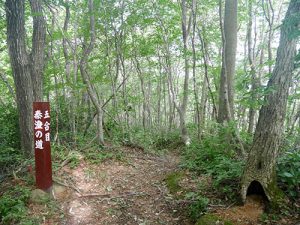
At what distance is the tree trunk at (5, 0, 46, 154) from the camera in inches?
243

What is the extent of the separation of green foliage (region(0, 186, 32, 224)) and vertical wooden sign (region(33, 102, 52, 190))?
355mm

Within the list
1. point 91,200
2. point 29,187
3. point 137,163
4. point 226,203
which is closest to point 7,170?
point 29,187

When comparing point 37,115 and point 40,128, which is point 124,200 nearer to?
point 40,128

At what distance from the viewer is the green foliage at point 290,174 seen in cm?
427

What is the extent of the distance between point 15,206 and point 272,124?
4.74 meters

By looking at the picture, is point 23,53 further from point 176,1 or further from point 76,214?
point 176,1

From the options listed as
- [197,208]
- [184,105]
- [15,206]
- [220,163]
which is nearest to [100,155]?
[15,206]

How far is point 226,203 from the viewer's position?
4.44m

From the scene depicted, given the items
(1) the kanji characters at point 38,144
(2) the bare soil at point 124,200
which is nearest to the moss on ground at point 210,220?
(2) the bare soil at point 124,200

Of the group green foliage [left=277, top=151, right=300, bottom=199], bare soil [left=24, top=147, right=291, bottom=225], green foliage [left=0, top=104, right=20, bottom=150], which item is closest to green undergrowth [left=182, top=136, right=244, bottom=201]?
bare soil [left=24, top=147, right=291, bottom=225]

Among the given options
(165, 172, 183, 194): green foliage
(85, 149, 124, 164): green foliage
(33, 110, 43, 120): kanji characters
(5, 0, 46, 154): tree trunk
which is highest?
(5, 0, 46, 154): tree trunk

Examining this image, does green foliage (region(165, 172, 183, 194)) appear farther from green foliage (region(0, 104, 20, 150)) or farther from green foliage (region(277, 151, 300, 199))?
green foliage (region(0, 104, 20, 150))

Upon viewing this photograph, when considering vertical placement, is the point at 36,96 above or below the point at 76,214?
above

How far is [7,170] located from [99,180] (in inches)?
94.3
